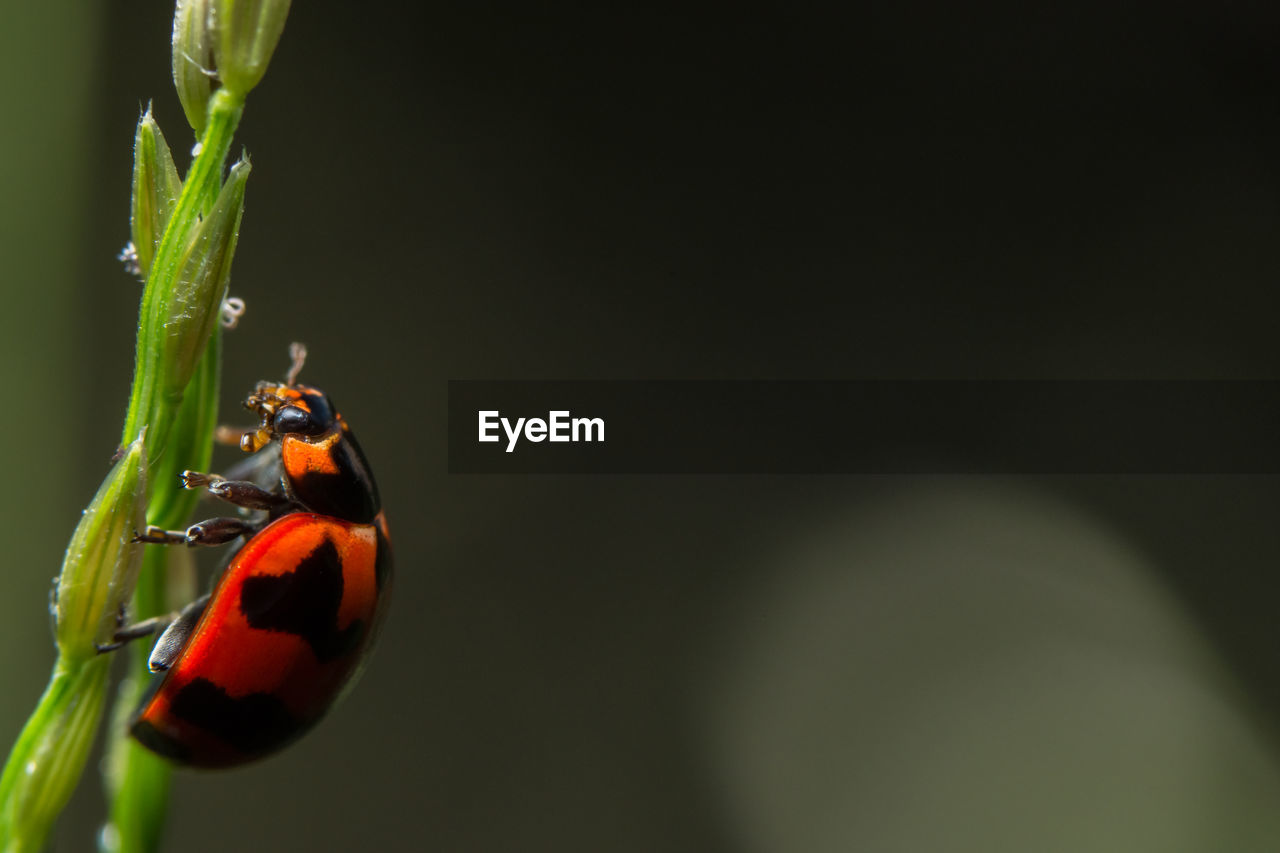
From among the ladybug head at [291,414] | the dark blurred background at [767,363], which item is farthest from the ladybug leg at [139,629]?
the dark blurred background at [767,363]

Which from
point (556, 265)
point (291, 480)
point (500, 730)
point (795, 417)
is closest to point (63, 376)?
point (291, 480)

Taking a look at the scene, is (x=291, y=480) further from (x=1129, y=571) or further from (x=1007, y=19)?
(x=1007, y=19)

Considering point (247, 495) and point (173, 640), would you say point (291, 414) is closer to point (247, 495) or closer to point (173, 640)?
point (247, 495)

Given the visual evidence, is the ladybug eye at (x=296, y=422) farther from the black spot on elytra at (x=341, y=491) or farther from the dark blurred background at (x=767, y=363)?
the dark blurred background at (x=767, y=363)

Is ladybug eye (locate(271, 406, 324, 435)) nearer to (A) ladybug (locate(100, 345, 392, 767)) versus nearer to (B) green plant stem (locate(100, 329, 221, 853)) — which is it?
(A) ladybug (locate(100, 345, 392, 767))

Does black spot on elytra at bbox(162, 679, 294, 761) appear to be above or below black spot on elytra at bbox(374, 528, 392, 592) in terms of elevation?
below

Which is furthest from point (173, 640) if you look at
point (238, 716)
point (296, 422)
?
point (296, 422)

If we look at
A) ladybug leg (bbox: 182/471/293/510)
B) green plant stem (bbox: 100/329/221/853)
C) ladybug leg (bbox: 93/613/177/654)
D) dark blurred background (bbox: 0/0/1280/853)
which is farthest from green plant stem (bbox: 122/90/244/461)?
dark blurred background (bbox: 0/0/1280/853)
